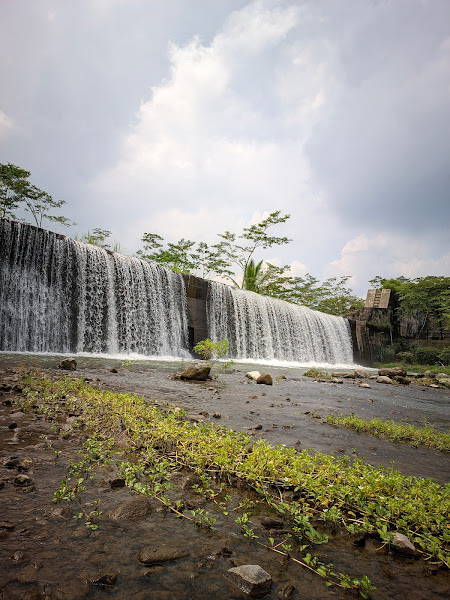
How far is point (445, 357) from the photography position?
26828 mm

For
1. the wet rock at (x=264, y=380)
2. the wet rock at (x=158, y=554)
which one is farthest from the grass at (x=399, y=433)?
the wet rock at (x=264, y=380)

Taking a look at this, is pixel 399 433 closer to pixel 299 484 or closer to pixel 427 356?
pixel 299 484

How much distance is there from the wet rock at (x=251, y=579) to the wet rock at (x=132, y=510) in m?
0.63

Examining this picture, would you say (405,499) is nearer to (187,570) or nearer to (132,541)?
(187,570)

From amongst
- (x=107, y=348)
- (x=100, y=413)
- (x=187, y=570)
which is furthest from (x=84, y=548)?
(x=107, y=348)

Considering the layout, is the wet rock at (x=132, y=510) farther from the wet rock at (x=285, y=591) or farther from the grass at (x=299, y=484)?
the wet rock at (x=285, y=591)

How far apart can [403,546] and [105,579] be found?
4.64 ft

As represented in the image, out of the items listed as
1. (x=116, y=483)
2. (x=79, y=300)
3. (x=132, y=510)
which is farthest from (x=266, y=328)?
(x=132, y=510)

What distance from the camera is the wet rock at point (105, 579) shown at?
4.11 feet

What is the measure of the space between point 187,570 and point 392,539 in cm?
106

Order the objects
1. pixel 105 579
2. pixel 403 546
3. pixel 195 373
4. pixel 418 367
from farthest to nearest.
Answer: pixel 418 367
pixel 195 373
pixel 403 546
pixel 105 579

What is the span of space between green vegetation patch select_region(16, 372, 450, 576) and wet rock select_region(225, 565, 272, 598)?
28 centimetres

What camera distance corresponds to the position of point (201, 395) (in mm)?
5977

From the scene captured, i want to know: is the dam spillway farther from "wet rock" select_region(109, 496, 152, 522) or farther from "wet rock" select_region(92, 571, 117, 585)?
"wet rock" select_region(92, 571, 117, 585)
